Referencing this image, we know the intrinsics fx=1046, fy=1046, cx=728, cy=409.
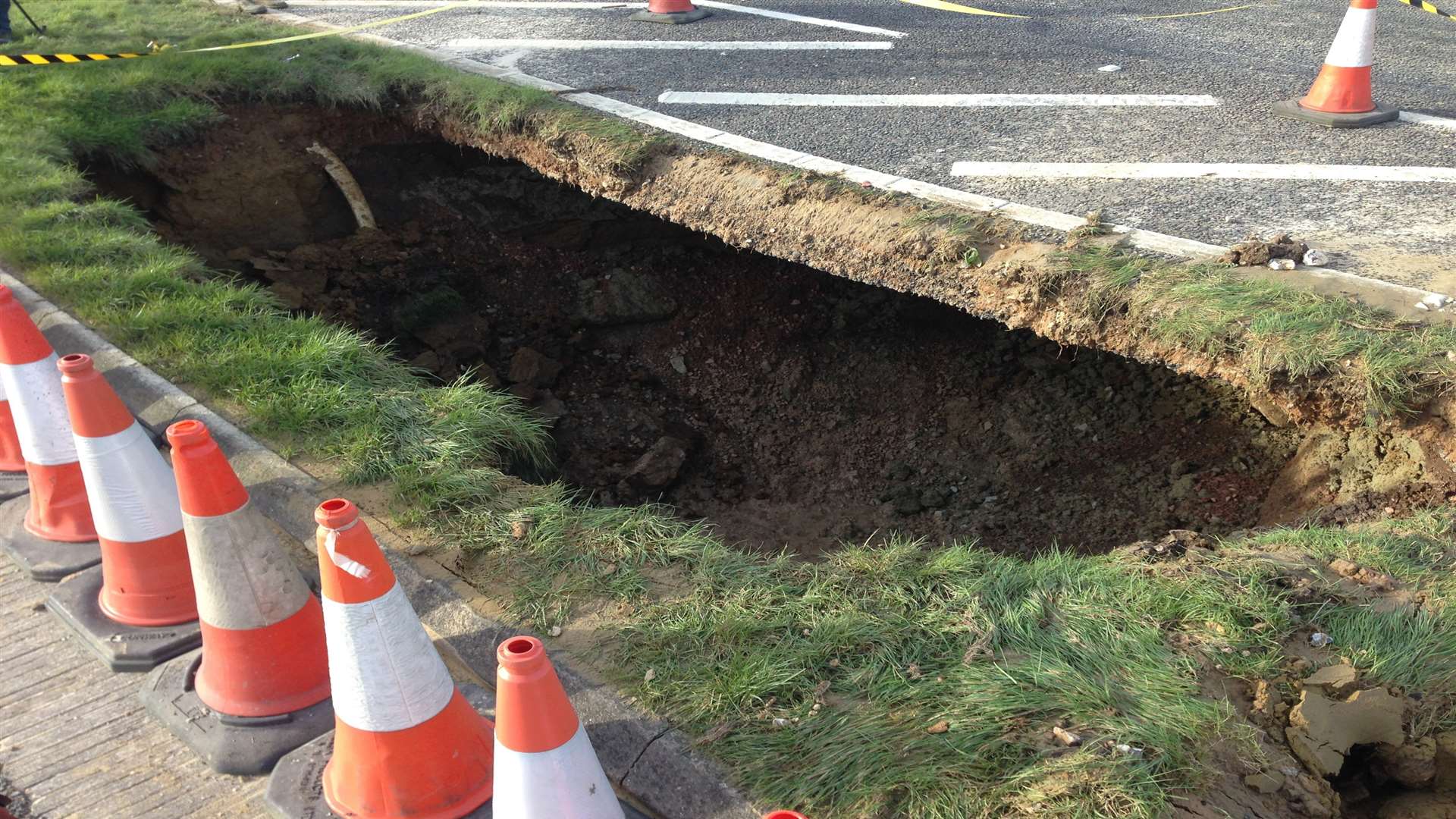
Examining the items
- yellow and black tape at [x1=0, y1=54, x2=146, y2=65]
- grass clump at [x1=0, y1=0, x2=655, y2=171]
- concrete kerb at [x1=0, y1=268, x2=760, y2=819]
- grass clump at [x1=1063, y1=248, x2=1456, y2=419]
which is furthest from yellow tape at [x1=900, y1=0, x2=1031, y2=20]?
concrete kerb at [x1=0, y1=268, x2=760, y2=819]

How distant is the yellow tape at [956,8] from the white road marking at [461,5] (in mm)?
2289

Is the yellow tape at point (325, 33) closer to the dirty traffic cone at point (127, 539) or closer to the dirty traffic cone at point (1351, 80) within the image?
the dirty traffic cone at point (127, 539)

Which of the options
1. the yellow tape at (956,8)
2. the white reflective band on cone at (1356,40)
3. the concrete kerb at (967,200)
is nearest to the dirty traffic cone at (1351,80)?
the white reflective band on cone at (1356,40)

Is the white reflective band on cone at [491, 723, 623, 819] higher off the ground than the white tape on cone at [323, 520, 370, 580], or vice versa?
the white tape on cone at [323, 520, 370, 580]

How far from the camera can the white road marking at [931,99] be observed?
6023mm

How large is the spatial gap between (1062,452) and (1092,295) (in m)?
1.25

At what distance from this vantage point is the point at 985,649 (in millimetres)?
2680

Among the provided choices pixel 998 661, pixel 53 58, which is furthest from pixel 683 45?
pixel 998 661

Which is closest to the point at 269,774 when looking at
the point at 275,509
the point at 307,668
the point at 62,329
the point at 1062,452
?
the point at 307,668

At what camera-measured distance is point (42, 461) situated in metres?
3.53

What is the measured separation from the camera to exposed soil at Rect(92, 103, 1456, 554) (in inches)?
187

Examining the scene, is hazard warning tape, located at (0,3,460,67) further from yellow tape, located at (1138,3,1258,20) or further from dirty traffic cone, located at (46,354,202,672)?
yellow tape, located at (1138,3,1258,20)

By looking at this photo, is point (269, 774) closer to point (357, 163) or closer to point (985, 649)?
point (985, 649)

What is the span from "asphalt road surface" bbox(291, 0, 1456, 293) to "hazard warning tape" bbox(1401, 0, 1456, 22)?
63mm
